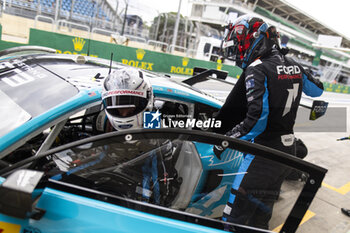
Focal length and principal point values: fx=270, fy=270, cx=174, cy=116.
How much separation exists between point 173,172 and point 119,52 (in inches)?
425

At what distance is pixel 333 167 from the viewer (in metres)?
4.97

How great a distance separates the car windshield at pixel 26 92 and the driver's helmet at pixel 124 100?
25 cm

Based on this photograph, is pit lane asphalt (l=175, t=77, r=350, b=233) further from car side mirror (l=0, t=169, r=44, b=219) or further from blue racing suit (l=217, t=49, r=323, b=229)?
car side mirror (l=0, t=169, r=44, b=219)

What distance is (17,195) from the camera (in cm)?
101

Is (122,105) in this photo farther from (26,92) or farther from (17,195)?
(17,195)

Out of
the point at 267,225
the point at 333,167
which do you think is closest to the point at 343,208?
the point at 333,167

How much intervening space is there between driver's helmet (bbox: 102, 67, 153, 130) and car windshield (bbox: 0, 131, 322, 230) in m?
0.41

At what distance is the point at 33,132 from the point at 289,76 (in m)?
1.74

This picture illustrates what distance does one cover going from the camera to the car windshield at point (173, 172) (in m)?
1.33

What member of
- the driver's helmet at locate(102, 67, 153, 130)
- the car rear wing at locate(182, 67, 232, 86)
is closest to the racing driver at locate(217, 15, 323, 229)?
the driver's helmet at locate(102, 67, 153, 130)

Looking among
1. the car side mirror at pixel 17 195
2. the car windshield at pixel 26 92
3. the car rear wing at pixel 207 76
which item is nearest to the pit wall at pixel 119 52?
the car rear wing at pixel 207 76

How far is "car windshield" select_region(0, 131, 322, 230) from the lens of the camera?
1327mm

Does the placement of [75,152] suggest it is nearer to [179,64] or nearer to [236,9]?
[179,64]

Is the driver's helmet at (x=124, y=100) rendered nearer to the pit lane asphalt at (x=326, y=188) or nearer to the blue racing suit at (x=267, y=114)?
the blue racing suit at (x=267, y=114)
